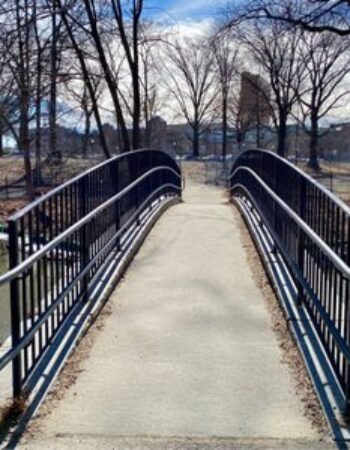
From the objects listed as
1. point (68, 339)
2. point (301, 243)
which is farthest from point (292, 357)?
point (68, 339)

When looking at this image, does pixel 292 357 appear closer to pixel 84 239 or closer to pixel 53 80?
pixel 84 239

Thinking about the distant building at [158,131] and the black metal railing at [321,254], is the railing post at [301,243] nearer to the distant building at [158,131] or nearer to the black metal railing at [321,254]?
the black metal railing at [321,254]

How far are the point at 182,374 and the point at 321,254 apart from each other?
1247 millimetres

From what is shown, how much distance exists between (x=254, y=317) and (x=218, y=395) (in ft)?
5.47

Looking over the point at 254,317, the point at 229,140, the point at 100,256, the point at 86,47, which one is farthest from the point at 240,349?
the point at 229,140

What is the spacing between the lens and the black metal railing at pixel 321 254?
358 cm

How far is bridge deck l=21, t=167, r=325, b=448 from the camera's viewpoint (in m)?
3.33

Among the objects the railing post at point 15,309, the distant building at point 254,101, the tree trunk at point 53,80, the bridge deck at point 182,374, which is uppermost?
the distant building at point 254,101

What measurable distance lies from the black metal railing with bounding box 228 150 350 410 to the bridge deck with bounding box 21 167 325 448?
1.22 feet

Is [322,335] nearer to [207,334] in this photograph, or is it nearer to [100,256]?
[207,334]

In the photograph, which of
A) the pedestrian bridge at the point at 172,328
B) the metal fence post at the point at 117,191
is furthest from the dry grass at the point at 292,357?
the metal fence post at the point at 117,191

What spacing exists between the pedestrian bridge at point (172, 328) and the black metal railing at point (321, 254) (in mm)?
16

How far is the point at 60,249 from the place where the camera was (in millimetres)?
4871

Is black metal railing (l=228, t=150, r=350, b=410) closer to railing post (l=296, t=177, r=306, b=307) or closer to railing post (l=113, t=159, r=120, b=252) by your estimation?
railing post (l=296, t=177, r=306, b=307)
